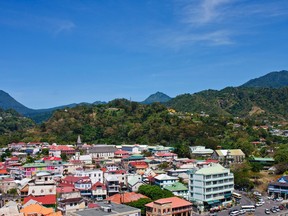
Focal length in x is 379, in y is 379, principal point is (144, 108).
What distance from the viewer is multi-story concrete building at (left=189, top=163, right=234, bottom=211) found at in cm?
3249

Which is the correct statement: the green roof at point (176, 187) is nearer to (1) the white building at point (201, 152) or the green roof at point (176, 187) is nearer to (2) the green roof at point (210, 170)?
(2) the green roof at point (210, 170)

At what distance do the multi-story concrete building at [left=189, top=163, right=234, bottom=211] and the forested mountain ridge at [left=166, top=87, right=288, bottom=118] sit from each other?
71.5m

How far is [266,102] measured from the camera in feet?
381

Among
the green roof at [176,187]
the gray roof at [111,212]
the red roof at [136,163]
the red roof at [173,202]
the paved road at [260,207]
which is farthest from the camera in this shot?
the red roof at [136,163]

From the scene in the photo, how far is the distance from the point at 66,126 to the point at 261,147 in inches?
1379

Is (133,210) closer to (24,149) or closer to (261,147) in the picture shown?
(24,149)

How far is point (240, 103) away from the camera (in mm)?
120188

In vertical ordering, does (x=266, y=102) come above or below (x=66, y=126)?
above

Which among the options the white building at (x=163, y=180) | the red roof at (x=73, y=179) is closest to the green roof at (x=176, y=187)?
the white building at (x=163, y=180)

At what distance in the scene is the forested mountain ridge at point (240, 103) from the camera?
110m

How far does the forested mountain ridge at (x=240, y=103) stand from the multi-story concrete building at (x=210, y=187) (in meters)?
71.5

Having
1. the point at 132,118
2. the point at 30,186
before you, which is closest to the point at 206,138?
the point at 132,118

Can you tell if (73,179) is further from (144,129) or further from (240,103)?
(240,103)

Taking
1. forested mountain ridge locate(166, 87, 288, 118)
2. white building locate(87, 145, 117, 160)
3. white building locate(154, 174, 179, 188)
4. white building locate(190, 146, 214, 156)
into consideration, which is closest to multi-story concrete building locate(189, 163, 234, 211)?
white building locate(154, 174, 179, 188)
